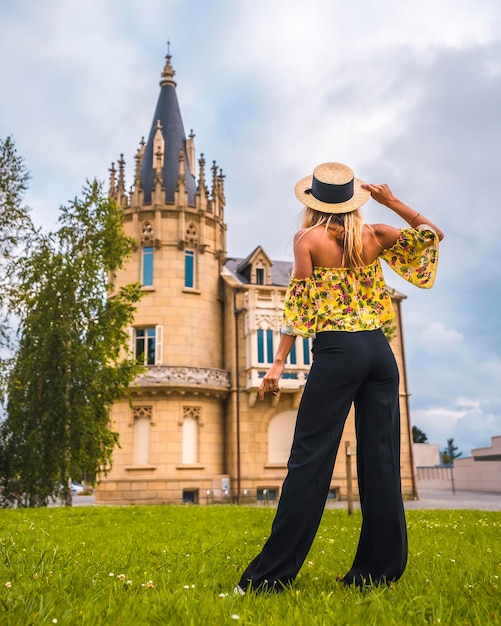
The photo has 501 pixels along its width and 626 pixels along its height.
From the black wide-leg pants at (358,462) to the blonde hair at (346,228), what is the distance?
1.68 ft

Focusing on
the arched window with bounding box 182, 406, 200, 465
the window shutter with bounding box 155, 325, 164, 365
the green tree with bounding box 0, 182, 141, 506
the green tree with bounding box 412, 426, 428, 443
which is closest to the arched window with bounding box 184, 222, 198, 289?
the window shutter with bounding box 155, 325, 164, 365

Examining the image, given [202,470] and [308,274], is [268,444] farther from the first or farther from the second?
[308,274]

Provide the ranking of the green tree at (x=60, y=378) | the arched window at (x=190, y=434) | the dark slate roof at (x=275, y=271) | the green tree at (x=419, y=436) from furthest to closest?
1. the green tree at (x=419, y=436)
2. the dark slate roof at (x=275, y=271)
3. the arched window at (x=190, y=434)
4. the green tree at (x=60, y=378)

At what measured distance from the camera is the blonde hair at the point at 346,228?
412 centimetres

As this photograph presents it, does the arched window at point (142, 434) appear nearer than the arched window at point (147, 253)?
Yes

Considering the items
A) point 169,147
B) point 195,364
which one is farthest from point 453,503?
point 169,147

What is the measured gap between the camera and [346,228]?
4.15 metres

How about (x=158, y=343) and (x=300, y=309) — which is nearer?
(x=300, y=309)

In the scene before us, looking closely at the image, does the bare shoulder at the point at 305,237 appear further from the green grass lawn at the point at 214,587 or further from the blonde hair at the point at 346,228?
the green grass lawn at the point at 214,587

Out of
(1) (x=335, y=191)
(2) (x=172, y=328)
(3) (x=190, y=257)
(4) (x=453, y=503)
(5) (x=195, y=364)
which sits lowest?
(4) (x=453, y=503)

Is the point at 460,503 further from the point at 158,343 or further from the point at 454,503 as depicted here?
the point at 158,343

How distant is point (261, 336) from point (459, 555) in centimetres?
2740

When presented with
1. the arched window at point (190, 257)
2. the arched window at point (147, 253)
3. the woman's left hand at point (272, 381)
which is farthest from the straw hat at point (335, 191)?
the arched window at point (190, 257)

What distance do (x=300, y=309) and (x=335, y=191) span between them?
0.82m
